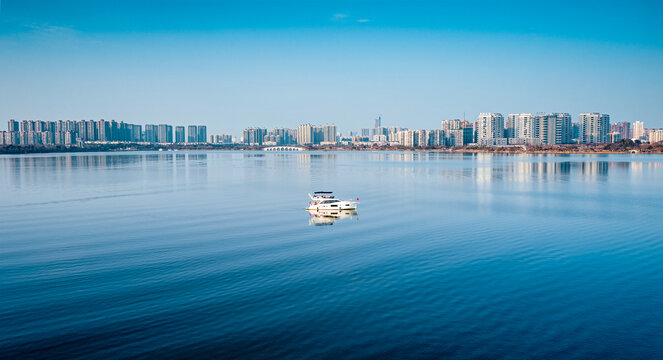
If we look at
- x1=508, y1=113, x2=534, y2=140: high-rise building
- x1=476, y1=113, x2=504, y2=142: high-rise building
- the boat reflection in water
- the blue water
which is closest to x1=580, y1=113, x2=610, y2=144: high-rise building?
x1=508, y1=113, x2=534, y2=140: high-rise building

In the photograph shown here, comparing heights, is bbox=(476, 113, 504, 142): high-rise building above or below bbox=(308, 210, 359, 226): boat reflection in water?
above

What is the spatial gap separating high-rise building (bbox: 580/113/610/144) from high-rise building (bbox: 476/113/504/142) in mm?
32539

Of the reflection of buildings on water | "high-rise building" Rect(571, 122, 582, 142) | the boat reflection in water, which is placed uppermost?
"high-rise building" Rect(571, 122, 582, 142)

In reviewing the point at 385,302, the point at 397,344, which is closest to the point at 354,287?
the point at 385,302

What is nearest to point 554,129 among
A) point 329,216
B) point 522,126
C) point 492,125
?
point 522,126

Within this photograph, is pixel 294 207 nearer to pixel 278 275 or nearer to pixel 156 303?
pixel 278 275

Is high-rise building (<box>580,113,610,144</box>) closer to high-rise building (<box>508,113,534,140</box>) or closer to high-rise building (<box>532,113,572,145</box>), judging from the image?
high-rise building (<box>532,113,572,145</box>)

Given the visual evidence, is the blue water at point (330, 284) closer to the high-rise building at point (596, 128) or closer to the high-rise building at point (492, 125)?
the high-rise building at point (492, 125)

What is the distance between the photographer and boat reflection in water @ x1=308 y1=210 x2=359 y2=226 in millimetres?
17906

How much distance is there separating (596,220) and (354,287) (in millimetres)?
13379

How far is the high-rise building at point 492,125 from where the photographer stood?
606ft

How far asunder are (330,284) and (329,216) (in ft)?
32.7

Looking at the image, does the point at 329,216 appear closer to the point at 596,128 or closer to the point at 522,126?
the point at 522,126

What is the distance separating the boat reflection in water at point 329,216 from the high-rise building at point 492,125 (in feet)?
589
